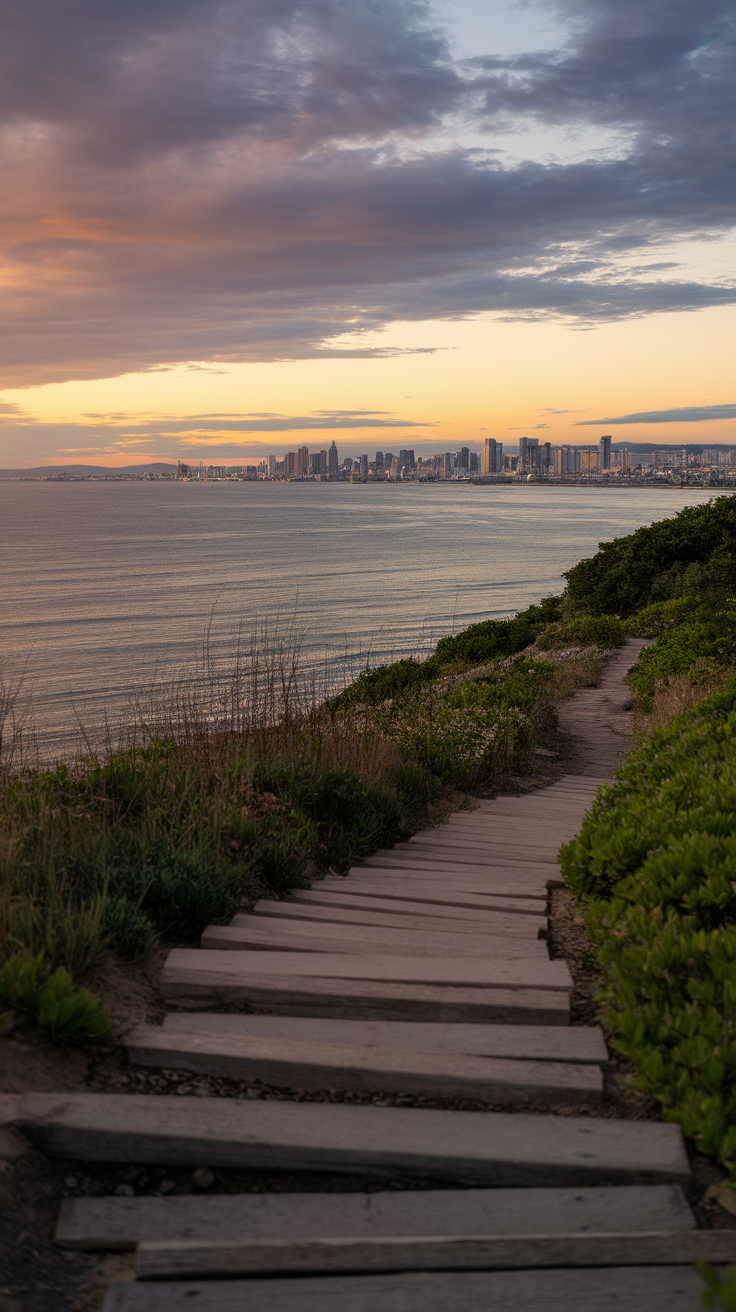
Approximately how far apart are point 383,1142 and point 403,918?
172cm

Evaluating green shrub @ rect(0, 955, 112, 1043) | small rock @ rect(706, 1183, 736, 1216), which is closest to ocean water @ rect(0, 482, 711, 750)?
green shrub @ rect(0, 955, 112, 1043)

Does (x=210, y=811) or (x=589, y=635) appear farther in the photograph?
(x=589, y=635)

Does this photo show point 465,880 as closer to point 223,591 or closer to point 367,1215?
point 367,1215

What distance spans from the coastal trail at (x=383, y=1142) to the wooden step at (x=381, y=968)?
0.01m

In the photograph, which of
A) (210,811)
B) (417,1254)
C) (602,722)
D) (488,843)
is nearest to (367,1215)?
(417,1254)

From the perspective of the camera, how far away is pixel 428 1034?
275 centimetres

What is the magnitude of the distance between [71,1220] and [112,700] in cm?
1920

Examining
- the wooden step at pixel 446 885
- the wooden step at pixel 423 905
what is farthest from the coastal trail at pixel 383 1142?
the wooden step at pixel 446 885

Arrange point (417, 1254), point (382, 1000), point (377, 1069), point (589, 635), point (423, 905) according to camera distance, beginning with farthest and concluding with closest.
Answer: point (589, 635) < point (423, 905) < point (382, 1000) < point (377, 1069) < point (417, 1254)

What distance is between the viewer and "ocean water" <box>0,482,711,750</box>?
79.6 feet

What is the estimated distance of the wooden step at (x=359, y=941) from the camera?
3457 mm

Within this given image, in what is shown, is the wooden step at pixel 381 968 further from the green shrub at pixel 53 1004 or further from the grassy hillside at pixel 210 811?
the green shrub at pixel 53 1004

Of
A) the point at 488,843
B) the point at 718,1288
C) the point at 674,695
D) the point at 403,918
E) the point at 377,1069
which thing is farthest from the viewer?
the point at 674,695

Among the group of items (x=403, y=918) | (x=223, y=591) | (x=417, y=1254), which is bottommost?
(x=223, y=591)
